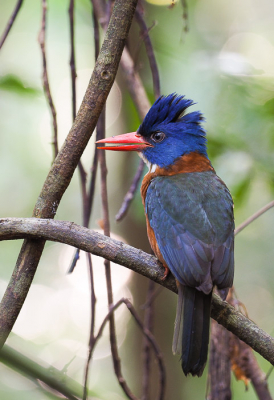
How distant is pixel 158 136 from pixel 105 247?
1226 millimetres

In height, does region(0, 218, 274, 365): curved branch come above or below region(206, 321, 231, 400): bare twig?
above

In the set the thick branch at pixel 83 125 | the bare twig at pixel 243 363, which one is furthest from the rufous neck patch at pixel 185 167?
the thick branch at pixel 83 125

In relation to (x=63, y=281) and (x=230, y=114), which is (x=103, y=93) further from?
(x=63, y=281)

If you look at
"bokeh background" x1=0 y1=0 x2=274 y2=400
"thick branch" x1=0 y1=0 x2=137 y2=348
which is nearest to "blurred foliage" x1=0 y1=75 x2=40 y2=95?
"bokeh background" x1=0 y1=0 x2=274 y2=400

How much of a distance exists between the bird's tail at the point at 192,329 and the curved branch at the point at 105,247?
85mm

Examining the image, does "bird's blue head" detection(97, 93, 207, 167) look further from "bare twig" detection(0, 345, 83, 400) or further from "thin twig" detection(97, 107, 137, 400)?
"bare twig" detection(0, 345, 83, 400)

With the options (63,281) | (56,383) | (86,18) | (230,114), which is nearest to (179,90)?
(230,114)

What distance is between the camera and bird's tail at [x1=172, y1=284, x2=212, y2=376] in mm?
1884

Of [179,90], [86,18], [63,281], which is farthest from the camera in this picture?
[63,281]

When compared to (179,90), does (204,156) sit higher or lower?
lower

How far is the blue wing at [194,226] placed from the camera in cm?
204

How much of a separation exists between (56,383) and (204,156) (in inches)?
64.0

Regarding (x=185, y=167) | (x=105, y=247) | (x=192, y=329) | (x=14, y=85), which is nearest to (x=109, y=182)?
(x=14, y=85)

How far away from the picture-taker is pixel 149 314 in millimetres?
2797
